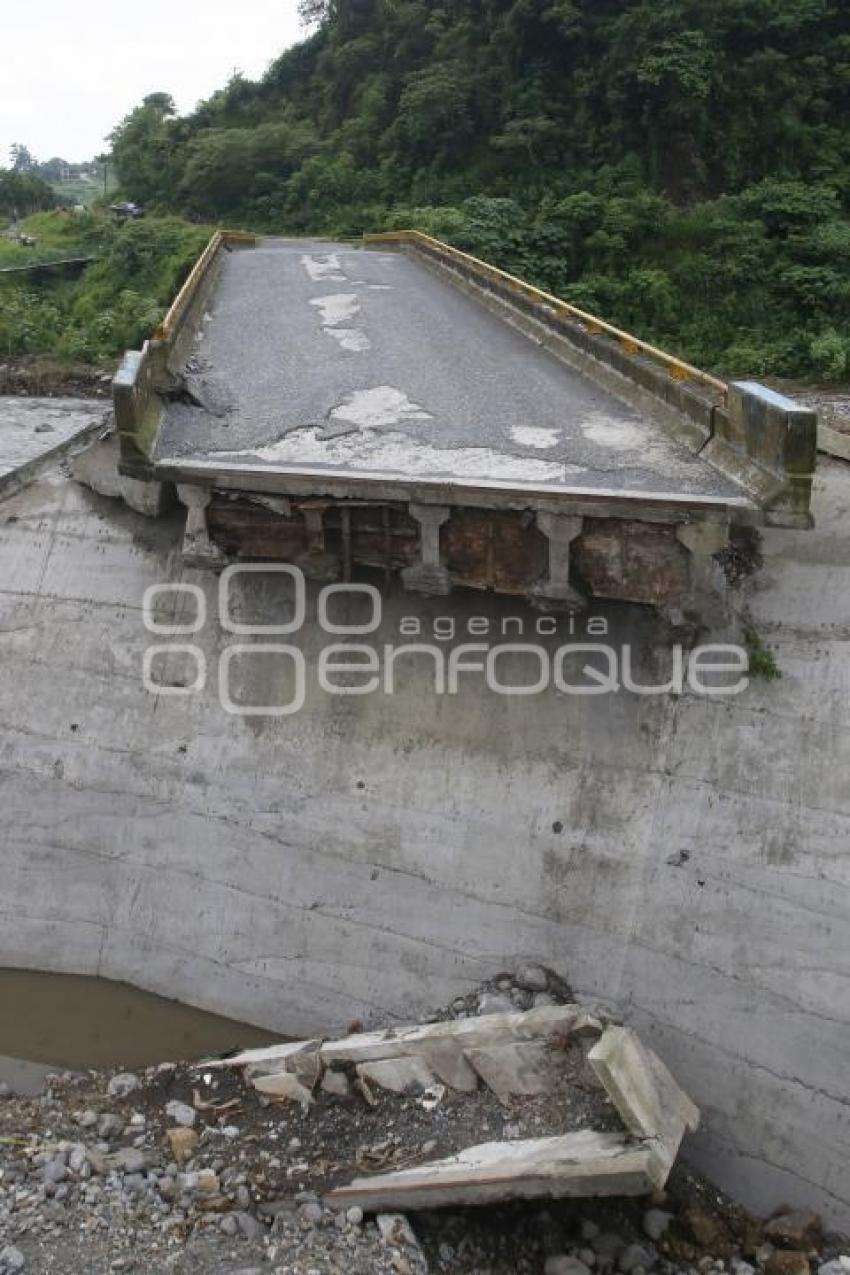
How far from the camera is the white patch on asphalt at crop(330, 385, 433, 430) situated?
24.7ft

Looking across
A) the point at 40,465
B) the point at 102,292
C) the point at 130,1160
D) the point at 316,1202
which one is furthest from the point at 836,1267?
the point at 102,292

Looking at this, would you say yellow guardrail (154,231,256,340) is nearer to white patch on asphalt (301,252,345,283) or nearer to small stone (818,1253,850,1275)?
white patch on asphalt (301,252,345,283)

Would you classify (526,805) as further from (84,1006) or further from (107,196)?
(107,196)

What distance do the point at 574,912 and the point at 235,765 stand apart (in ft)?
10.3

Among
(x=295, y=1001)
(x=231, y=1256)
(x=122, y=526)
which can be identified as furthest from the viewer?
(x=122, y=526)

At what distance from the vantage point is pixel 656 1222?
6.08m

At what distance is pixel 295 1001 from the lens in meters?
7.88

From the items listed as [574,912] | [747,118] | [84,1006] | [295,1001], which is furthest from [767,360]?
[84,1006]

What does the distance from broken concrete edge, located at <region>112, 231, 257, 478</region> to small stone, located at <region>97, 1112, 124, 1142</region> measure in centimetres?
457

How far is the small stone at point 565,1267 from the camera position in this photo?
18.5 ft

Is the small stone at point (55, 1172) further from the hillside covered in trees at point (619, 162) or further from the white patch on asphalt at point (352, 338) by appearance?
the hillside covered in trees at point (619, 162)

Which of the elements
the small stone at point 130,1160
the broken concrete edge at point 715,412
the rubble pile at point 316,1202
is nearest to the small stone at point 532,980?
the rubble pile at point 316,1202

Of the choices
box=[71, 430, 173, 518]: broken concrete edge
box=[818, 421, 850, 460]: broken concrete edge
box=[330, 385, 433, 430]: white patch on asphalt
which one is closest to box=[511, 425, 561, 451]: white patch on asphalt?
box=[330, 385, 433, 430]: white patch on asphalt

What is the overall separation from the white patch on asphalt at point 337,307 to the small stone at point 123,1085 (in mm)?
8013
